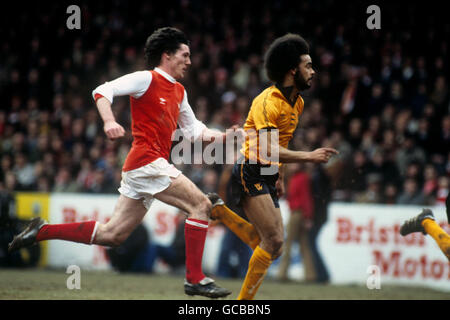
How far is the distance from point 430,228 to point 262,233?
199 centimetres

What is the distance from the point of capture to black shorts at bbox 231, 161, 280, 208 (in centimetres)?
560

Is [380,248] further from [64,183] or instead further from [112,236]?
[64,183]

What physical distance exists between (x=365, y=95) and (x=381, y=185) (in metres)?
2.36

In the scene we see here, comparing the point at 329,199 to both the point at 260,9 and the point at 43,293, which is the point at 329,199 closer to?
the point at 43,293

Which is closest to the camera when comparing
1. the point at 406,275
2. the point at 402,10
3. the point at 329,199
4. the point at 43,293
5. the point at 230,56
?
the point at 43,293

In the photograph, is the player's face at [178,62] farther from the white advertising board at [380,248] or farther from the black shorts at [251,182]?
the white advertising board at [380,248]

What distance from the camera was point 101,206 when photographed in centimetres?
1159

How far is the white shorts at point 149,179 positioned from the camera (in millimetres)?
5441

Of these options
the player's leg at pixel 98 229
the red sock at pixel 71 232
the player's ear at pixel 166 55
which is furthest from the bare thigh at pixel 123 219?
the player's ear at pixel 166 55

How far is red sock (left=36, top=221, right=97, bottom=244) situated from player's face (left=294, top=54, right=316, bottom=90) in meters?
2.25

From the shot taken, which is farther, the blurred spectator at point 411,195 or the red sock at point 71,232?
the blurred spectator at point 411,195

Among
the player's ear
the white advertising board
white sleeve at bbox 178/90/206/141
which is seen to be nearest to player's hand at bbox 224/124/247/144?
white sleeve at bbox 178/90/206/141

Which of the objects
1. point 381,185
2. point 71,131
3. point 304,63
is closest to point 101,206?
point 71,131

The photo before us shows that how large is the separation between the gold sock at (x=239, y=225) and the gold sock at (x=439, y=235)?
6.12 feet
